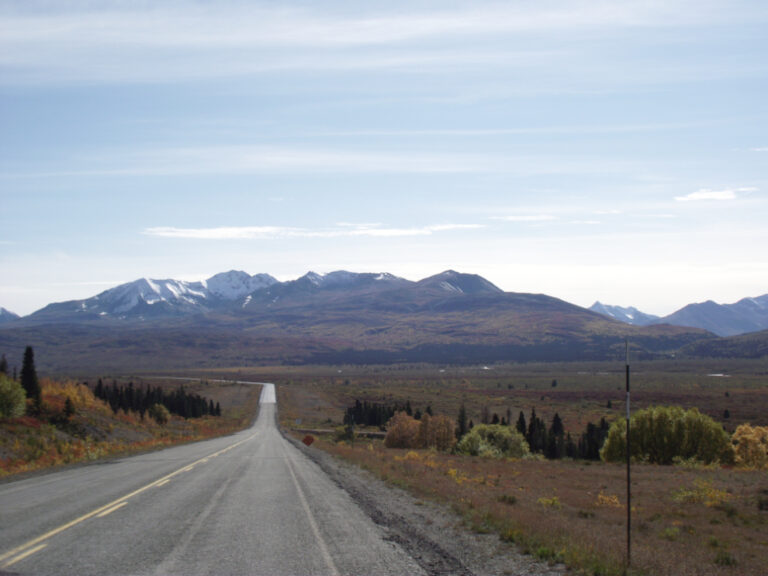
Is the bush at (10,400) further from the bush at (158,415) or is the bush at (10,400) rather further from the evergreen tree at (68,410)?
the bush at (158,415)

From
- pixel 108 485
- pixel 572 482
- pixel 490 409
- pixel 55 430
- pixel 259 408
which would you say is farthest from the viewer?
pixel 490 409

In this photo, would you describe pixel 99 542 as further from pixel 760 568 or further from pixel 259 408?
pixel 259 408

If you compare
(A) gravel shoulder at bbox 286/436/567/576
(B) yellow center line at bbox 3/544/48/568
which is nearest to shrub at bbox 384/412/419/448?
(A) gravel shoulder at bbox 286/436/567/576

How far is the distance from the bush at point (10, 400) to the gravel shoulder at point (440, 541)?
3216 cm

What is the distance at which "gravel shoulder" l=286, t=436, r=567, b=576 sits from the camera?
10.3 meters

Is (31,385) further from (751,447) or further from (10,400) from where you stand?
(751,447)

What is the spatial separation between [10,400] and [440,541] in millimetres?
39283

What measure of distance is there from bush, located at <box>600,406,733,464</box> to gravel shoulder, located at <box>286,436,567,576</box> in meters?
40.7

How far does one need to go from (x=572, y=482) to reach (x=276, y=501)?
22912mm

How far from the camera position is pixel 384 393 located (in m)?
166

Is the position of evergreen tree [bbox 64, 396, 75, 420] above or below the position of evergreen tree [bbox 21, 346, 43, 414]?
below

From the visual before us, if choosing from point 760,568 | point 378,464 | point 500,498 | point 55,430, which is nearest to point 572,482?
point 378,464

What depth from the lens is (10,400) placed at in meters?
41.7

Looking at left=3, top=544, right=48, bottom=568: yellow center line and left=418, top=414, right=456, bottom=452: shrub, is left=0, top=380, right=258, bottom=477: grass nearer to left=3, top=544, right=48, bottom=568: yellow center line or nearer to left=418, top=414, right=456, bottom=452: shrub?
left=3, top=544, right=48, bottom=568: yellow center line
